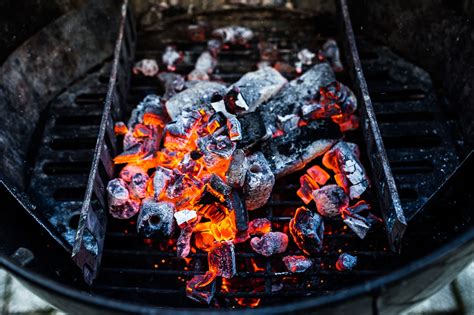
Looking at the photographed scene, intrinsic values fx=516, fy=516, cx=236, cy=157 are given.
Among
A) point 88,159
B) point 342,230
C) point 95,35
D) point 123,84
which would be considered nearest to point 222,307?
point 342,230

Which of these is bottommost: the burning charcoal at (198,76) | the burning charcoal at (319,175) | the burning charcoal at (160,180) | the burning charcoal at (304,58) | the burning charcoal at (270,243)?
the burning charcoal at (270,243)

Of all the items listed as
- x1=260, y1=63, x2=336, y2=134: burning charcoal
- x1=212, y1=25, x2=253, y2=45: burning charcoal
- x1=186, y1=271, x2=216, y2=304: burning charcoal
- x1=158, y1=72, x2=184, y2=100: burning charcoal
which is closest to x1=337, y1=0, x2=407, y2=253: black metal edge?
x1=260, y1=63, x2=336, y2=134: burning charcoal

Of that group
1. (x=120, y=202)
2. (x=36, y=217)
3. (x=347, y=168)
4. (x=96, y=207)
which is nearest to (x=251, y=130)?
(x=347, y=168)

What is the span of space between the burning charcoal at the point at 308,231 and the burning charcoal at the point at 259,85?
26.8 inches

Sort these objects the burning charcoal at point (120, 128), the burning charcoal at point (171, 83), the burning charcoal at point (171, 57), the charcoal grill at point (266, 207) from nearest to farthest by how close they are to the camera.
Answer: the charcoal grill at point (266, 207), the burning charcoal at point (120, 128), the burning charcoal at point (171, 83), the burning charcoal at point (171, 57)

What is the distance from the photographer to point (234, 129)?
2.46 meters

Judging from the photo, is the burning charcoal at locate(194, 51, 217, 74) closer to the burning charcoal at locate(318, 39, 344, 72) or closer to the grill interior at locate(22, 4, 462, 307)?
the grill interior at locate(22, 4, 462, 307)

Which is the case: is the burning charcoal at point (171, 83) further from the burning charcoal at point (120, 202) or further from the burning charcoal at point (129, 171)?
the burning charcoal at point (120, 202)

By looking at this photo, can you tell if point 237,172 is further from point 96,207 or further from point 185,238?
point 96,207

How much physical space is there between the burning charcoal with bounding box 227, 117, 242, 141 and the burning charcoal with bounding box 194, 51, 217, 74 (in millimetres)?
673

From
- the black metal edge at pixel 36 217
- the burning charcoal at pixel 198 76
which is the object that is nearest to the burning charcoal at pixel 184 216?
the black metal edge at pixel 36 217

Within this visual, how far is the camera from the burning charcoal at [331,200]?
94.5 inches

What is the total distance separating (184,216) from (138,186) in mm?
318

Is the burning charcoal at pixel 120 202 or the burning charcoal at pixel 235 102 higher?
the burning charcoal at pixel 235 102
